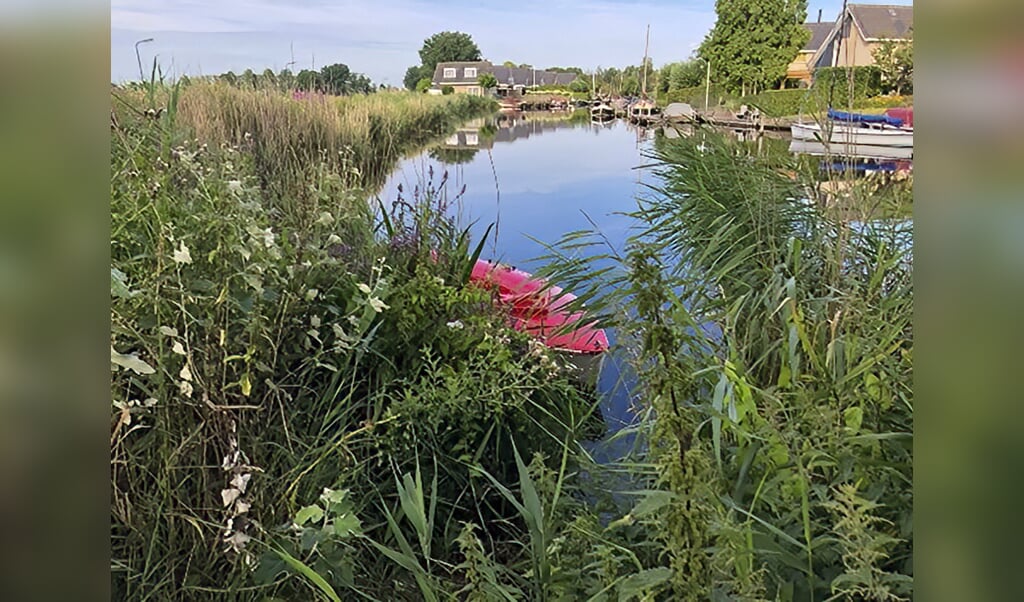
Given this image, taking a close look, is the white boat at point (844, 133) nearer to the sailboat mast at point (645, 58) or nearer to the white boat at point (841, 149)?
the white boat at point (841, 149)

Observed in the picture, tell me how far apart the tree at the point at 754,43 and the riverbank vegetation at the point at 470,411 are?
2.01m

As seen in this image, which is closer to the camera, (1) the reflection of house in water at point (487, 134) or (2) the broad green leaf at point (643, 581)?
(2) the broad green leaf at point (643, 581)

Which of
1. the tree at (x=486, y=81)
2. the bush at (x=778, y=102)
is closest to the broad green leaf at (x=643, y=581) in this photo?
the bush at (x=778, y=102)

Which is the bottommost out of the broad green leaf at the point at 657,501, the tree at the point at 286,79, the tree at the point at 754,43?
the broad green leaf at the point at 657,501

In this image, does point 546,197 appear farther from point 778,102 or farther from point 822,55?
point 822,55

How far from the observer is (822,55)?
2783 mm

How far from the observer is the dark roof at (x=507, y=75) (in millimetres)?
36025

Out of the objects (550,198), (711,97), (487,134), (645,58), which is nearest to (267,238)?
(711,97)

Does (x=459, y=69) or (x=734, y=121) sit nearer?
(x=734, y=121)

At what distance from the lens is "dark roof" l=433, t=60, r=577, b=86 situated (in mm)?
36025

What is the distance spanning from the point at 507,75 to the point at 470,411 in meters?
45.3

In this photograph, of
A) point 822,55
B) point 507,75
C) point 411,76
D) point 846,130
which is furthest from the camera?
point 507,75
